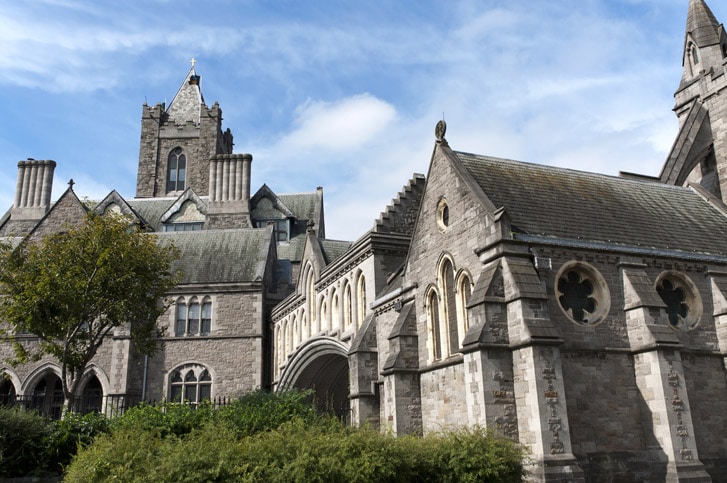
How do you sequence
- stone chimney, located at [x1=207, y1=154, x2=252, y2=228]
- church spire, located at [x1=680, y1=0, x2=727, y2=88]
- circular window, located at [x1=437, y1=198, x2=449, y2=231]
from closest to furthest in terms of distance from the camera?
circular window, located at [x1=437, y1=198, x2=449, y2=231] → church spire, located at [x1=680, y1=0, x2=727, y2=88] → stone chimney, located at [x1=207, y1=154, x2=252, y2=228]

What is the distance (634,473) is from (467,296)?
5.55m

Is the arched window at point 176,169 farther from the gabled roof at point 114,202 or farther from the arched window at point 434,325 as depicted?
the arched window at point 434,325

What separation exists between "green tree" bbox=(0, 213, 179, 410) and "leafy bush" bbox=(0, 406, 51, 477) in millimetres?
6746

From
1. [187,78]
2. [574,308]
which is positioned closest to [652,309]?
[574,308]

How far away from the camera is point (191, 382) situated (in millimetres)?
33594

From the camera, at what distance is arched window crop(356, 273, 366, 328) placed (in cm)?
2312

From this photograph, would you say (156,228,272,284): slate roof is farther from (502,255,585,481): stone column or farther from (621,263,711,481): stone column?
(621,263,711,481): stone column

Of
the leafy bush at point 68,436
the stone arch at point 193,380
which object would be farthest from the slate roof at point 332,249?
the leafy bush at point 68,436

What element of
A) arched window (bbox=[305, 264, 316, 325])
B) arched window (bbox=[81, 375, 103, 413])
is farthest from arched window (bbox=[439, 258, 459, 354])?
arched window (bbox=[81, 375, 103, 413])

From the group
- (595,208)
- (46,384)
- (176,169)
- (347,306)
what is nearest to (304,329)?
(347,306)

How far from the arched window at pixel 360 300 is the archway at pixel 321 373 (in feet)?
9.57

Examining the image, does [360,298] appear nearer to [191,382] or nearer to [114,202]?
[191,382]

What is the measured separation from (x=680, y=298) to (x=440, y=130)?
803 cm

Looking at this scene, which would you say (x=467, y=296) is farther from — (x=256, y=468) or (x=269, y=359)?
(x=269, y=359)
